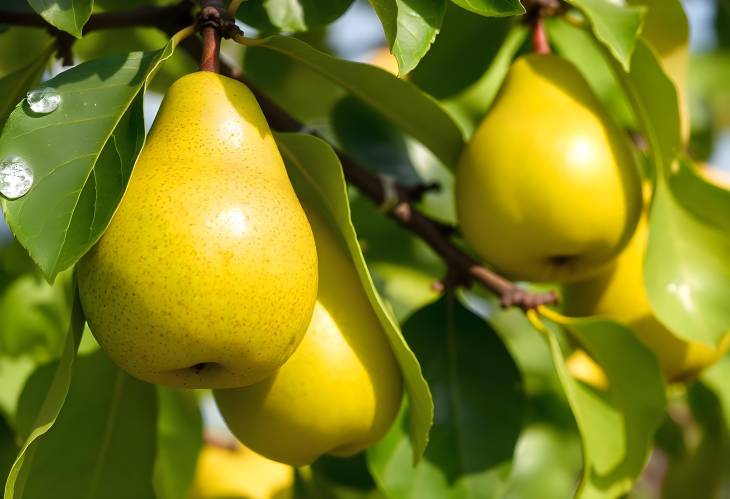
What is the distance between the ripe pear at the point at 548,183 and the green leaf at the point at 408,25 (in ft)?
0.87

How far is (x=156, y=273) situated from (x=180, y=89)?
19cm

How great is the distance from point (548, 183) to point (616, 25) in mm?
168

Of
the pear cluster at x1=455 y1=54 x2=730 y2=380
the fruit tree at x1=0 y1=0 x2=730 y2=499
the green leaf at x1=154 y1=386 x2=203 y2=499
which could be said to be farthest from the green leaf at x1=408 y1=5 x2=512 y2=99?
the green leaf at x1=154 y1=386 x2=203 y2=499

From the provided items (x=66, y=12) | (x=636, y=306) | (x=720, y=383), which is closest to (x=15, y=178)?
(x=66, y=12)

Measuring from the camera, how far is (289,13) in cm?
107

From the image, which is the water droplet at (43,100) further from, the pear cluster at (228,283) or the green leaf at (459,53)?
the green leaf at (459,53)

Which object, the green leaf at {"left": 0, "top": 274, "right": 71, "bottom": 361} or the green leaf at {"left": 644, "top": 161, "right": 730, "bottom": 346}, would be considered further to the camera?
the green leaf at {"left": 0, "top": 274, "right": 71, "bottom": 361}

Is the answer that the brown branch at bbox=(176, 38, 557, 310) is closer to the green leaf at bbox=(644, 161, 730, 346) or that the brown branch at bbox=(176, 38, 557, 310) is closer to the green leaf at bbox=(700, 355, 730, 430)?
the green leaf at bbox=(644, 161, 730, 346)

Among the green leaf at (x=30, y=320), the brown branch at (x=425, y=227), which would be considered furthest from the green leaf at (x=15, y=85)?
the green leaf at (x=30, y=320)

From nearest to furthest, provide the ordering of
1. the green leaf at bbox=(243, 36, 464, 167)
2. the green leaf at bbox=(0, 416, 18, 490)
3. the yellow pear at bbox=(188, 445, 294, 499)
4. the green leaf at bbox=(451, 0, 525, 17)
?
the green leaf at bbox=(451, 0, 525, 17) < the green leaf at bbox=(243, 36, 464, 167) < the green leaf at bbox=(0, 416, 18, 490) < the yellow pear at bbox=(188, 445, 294, 499)

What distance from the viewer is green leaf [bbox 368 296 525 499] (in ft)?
3.81

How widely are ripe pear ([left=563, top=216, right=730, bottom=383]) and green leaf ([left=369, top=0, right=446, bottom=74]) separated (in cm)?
52

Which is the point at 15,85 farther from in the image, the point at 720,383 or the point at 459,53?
the point at 720,383

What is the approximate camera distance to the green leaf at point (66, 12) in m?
0.88
